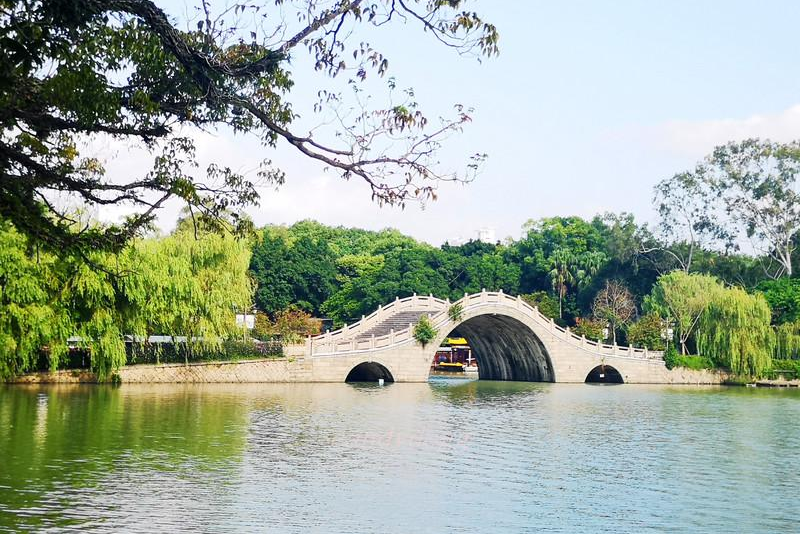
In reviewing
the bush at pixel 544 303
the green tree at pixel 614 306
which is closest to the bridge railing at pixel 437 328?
the green tree at pixel 614 306

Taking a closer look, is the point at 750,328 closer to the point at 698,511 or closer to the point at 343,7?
the point at 698,511

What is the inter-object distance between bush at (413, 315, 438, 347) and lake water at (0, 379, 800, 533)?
10.4 m

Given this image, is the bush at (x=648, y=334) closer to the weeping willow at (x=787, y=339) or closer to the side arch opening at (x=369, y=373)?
→ the weeping willow at (x=787, y=339)

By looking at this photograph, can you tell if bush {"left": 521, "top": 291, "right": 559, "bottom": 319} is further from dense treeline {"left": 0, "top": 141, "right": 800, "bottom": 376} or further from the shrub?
the shrub

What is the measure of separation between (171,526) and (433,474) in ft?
18.5

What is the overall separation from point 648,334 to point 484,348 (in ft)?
26.0

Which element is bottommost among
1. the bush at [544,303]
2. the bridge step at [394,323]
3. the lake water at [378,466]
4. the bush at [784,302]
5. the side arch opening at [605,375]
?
the lake water at [378,466]

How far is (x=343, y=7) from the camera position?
28.7 ft

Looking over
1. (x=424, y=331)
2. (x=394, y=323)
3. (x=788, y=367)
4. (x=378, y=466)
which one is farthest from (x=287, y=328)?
(x=378, y=466)

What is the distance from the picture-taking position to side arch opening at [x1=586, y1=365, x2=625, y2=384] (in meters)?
46.1

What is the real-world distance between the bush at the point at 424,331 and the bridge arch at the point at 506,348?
2.36ft

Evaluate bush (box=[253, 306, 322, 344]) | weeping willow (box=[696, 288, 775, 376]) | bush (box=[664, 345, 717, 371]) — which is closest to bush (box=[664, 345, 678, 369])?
bush (box=[664, 345, 717, 371])

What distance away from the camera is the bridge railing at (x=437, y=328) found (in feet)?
127

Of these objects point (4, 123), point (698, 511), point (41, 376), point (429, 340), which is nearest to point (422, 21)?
point (4, 123)
